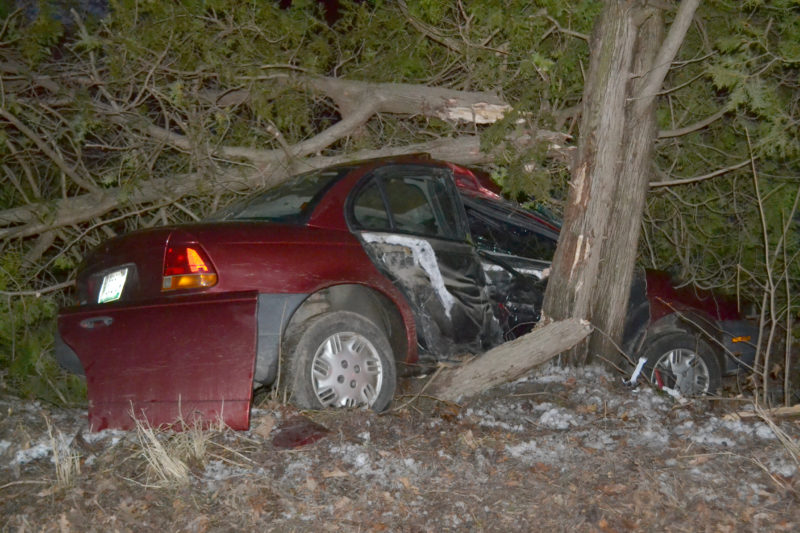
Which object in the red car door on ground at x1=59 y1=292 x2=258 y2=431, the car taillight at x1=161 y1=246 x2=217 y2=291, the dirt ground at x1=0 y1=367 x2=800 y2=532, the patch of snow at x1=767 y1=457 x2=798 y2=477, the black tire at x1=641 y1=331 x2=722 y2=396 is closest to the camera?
the dirt ground at x1=0 y1=367 x2=800 y2=532

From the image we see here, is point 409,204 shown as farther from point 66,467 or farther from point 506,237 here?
point 66,467

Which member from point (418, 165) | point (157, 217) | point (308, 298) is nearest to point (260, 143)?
point (157, 217)

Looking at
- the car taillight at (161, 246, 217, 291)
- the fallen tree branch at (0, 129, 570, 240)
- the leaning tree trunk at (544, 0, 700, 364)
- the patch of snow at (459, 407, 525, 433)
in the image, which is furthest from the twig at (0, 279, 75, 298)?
the leaning tree trunk at (544, 0, 700, 364)

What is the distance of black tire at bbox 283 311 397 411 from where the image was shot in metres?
4.65

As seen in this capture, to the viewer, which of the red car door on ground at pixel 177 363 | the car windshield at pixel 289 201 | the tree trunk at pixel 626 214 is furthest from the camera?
the tree trunk at pixel 626 214

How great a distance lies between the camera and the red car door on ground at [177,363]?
4.28m

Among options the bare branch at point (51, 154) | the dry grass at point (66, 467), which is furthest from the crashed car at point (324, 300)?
the bare branch at point (51, 154)

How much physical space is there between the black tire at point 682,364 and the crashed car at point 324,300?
0.01 metres

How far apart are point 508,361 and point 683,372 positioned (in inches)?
61.8

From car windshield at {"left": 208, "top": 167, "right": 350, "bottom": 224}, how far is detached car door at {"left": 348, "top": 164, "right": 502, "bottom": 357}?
0.23 m

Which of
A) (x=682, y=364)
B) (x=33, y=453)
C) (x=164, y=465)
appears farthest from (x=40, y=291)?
(x=682, y=364)

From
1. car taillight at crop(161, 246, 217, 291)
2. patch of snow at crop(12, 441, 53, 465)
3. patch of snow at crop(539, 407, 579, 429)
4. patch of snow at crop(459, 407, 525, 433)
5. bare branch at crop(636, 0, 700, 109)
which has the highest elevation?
bare branch at crop(636, 0, 700, 109)

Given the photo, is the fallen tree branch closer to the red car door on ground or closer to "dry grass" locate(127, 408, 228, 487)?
the red car door on ground

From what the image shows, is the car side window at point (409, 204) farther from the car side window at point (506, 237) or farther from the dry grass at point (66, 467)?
the dry grass at point (66, 467)
